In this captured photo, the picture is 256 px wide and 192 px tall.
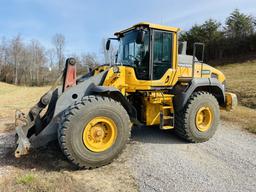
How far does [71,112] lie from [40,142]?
2.68 feet

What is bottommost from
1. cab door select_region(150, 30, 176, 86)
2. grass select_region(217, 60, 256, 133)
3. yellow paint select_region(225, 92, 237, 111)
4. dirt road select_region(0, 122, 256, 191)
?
dirt road select_region(0, 122, 256, 191)

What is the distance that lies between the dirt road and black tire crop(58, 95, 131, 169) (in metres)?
0.21

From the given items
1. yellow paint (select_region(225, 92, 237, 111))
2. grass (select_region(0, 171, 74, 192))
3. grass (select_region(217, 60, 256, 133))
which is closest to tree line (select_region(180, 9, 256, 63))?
grass (select_region(217, 60, 256, 133))

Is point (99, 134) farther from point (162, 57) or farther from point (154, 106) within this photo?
point (162, 57)

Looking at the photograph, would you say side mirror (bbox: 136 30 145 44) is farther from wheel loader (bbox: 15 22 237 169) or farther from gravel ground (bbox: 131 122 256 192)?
gravel ground (bbox: 131 122 256 192)

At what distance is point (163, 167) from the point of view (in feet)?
16.1

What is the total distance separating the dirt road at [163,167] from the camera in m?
4.21

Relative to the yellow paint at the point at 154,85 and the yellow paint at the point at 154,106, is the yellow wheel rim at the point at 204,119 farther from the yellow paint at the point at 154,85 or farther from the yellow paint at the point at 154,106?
the yellow paint at the point at 154,106

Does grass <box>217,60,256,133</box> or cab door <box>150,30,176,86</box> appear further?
grass <box>217,60,256,133</box>

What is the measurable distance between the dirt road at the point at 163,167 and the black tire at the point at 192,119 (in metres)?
0.18

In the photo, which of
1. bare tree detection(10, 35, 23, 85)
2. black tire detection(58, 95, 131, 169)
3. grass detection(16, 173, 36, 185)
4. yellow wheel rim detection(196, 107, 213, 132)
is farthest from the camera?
bare tree detection(10, 35, 23, 85)

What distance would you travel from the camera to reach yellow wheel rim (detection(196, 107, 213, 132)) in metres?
6.40

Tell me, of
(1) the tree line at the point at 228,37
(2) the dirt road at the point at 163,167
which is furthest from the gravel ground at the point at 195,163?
(1) the tree line at the point at 228,37

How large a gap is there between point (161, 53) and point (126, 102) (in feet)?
4.68
